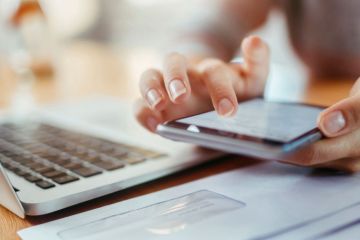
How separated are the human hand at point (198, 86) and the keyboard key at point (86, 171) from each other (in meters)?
0.07

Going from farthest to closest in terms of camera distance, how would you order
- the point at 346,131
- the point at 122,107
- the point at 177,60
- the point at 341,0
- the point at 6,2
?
the point at 6,2
the point at 341,0
the point at 122,107
the point at 177,60
the point at 346,131

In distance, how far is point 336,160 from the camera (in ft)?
A: 1.36

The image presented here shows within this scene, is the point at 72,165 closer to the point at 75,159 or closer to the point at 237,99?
the point at 75,159

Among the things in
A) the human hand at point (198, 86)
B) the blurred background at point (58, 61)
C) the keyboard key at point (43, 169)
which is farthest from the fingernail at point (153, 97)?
the blurred background at point (58, 61)

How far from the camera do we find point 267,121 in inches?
15.9

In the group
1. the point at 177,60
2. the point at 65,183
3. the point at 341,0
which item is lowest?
the point at 65,183

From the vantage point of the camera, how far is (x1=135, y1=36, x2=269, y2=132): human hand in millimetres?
427

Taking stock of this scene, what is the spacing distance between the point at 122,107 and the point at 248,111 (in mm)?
324

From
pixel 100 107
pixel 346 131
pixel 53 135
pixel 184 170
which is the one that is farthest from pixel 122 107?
pixel 346 131

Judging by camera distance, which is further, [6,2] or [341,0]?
[6,2]

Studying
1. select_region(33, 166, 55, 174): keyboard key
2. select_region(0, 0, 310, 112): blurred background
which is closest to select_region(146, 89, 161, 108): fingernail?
select_region(33, 166, 55, 174): keyboard key

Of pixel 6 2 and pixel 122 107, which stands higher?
pixel 6 2

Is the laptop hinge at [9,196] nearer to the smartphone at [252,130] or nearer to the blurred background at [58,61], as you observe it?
the smartphone at [252,130]

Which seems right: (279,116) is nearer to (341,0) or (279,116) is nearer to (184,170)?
(184,170)
